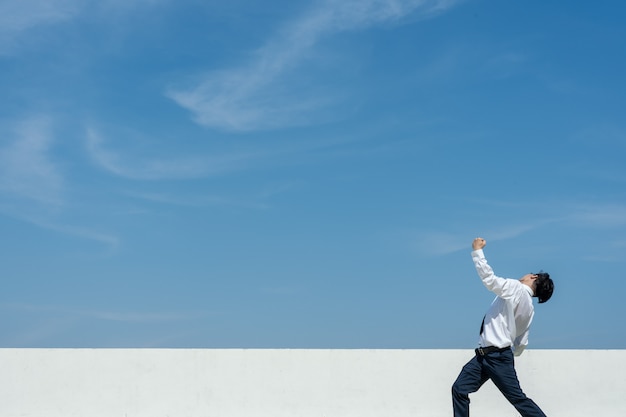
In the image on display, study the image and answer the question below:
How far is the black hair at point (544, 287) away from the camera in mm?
5809

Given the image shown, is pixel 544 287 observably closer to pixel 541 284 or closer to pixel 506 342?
pixel 541 284

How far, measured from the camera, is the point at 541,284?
5812 mm

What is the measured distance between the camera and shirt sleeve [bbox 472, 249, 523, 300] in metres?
5.43
